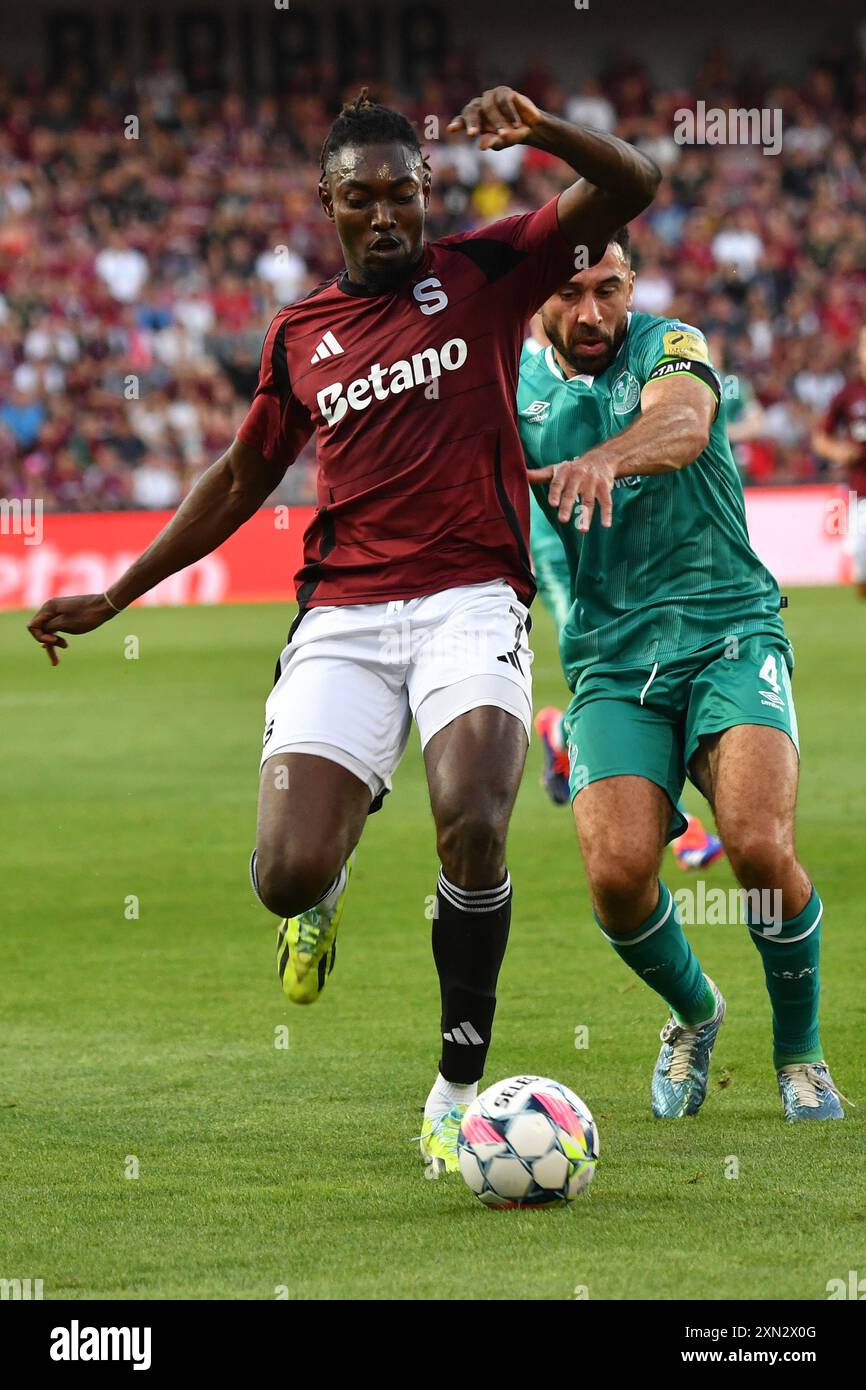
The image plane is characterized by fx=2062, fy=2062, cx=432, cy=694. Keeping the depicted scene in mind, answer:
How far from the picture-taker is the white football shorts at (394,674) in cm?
508

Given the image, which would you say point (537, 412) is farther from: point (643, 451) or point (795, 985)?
point (795, 985)

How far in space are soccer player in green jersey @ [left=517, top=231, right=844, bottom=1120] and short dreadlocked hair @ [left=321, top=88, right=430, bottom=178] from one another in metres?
0.75

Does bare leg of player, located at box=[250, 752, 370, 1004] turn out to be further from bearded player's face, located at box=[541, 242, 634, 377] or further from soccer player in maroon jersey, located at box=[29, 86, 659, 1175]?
bearded player's face, located at box=[541, 242, 634, 377]

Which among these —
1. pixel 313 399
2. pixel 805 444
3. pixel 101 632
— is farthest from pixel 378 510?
pixel 805 444

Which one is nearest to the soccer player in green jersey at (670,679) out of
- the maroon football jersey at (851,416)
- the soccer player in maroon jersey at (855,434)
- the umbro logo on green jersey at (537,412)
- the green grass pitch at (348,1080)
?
the umbro logo on green jersey at (537,412)

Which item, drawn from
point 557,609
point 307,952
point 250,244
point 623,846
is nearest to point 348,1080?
point 307,952

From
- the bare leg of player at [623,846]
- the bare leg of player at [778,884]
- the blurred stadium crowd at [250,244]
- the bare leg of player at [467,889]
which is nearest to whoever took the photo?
the bare leg of player at [467,889]

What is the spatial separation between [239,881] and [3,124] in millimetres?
23526

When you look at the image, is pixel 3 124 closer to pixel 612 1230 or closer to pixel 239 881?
pixel 239 881

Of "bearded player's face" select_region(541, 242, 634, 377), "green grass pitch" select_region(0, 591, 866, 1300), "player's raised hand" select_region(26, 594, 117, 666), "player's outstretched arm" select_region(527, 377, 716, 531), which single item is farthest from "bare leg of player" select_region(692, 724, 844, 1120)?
"player's raised hand" select_region(26, 594, 117, 666)

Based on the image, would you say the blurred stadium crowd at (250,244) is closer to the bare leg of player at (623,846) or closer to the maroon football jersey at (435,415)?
the bare leg of player at (623,846)

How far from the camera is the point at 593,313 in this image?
585cm

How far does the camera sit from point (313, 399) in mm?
5402

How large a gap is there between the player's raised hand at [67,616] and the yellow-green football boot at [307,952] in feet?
3.41
